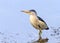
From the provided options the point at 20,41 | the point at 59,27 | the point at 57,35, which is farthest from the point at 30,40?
the point at 59,27

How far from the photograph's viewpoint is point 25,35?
221 inches

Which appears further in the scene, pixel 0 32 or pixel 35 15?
pixel 0 32

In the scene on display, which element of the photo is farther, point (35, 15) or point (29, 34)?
point (29, 34)

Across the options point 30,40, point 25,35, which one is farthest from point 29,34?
point 30,40

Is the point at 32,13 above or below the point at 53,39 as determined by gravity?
above

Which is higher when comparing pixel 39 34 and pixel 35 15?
pixel 35 15

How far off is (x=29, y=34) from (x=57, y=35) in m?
0.55

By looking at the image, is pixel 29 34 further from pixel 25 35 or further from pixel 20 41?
pixel 20 41

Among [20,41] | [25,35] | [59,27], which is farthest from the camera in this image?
[59,27]

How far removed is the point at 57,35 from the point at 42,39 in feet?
1.57

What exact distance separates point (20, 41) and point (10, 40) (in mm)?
280

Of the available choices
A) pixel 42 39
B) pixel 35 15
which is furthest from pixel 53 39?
pixel 35 15

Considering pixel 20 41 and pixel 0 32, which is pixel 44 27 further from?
pixel 0 32

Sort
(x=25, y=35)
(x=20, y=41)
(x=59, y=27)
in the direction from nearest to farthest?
(x=20, y=41), (x=25, y=35), (x=59, y=27)
